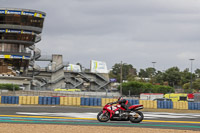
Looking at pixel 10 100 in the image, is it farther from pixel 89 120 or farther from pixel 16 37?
pixel 16 37

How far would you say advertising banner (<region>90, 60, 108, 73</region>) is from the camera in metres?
97.2

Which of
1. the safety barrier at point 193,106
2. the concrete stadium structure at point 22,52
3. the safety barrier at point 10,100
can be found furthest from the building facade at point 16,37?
the safety barrier at point 193,106

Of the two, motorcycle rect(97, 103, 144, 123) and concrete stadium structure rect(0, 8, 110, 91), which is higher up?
concrete stadium structure rect(0, 8, 110, 91)

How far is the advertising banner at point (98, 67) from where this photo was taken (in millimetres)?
97188

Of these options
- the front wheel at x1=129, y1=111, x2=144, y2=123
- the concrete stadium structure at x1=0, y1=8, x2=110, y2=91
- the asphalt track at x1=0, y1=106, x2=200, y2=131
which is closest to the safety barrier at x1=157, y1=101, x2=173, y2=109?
the asphalt track at x1=0, y1=106, x2=200, y2=131

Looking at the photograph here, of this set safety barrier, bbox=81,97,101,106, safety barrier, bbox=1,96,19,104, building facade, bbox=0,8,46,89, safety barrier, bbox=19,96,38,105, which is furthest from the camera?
building facade, bbox=0,8,46,89

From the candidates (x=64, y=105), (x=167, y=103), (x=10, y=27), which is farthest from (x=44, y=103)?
(x=10, y=27)

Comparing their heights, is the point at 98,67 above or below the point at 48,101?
above

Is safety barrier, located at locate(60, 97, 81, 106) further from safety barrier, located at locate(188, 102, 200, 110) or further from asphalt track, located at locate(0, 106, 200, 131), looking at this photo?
asphalt track, located at locate(0, 106, 200, 131)

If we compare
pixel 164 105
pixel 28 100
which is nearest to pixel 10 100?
pixel 28 100

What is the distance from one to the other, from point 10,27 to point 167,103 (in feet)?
153

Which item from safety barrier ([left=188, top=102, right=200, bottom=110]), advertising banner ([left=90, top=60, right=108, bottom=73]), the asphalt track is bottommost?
the asphalt track

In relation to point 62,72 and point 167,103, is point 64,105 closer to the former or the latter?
point 167,103

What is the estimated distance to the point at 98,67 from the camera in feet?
323
